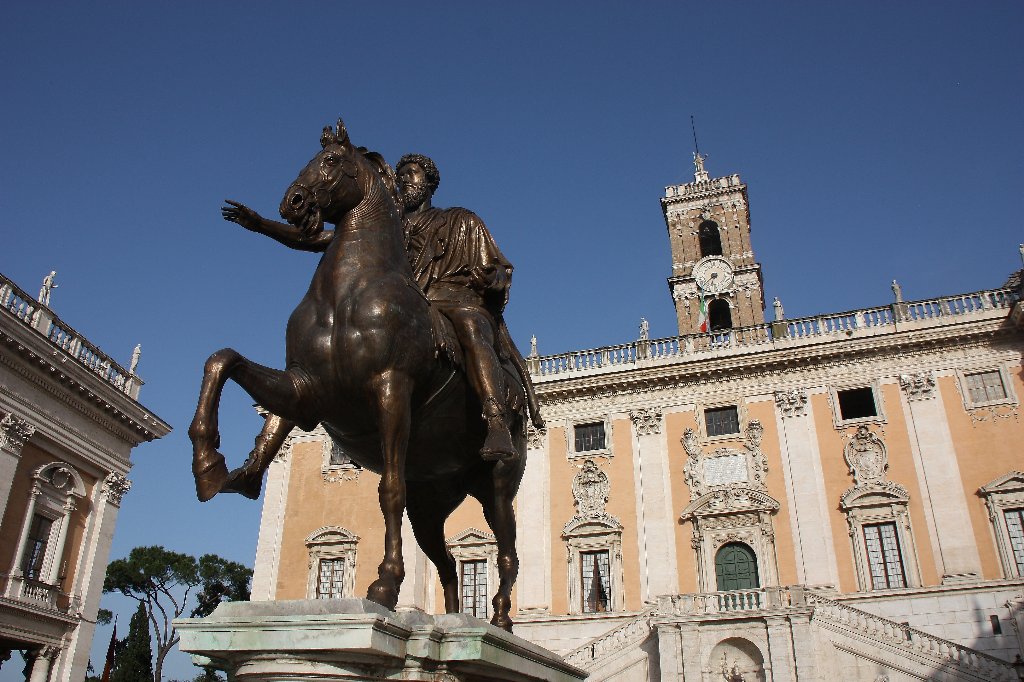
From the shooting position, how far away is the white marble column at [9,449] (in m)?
19.7

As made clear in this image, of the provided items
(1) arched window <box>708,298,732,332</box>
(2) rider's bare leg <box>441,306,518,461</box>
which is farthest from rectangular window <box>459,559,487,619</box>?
(2) rider's bare leg <box>441,306,518,461</box>

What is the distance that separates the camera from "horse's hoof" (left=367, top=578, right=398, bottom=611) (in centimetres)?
366

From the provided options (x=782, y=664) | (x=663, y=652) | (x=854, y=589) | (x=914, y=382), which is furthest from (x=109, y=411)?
(x=914, y=382)

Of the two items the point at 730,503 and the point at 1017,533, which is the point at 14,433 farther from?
the point at 1017,533

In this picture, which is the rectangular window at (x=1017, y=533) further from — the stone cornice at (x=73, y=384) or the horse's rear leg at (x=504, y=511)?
the stone cornice at (x=73, y=384)

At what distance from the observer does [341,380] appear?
4.00 metres

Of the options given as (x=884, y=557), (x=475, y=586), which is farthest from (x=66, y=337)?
(x=884, y=557)

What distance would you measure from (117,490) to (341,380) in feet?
76.5

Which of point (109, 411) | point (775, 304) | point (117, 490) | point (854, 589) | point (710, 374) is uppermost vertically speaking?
point (775, 304)

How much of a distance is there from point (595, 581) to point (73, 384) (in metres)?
15.8

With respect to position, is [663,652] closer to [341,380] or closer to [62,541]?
[62,541]

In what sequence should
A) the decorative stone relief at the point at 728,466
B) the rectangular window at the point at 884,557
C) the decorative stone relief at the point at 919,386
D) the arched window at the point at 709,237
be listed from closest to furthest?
the rectangular window at the point at 884,557, the decorative stone relief at the point at 919,386, the decorative stone relief at the point at 728,466, the arched window at the point at 709,237

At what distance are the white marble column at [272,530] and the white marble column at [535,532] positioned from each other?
843 cm

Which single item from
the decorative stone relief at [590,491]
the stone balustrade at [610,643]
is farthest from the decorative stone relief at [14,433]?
the decorative stone relief at [590,491]
